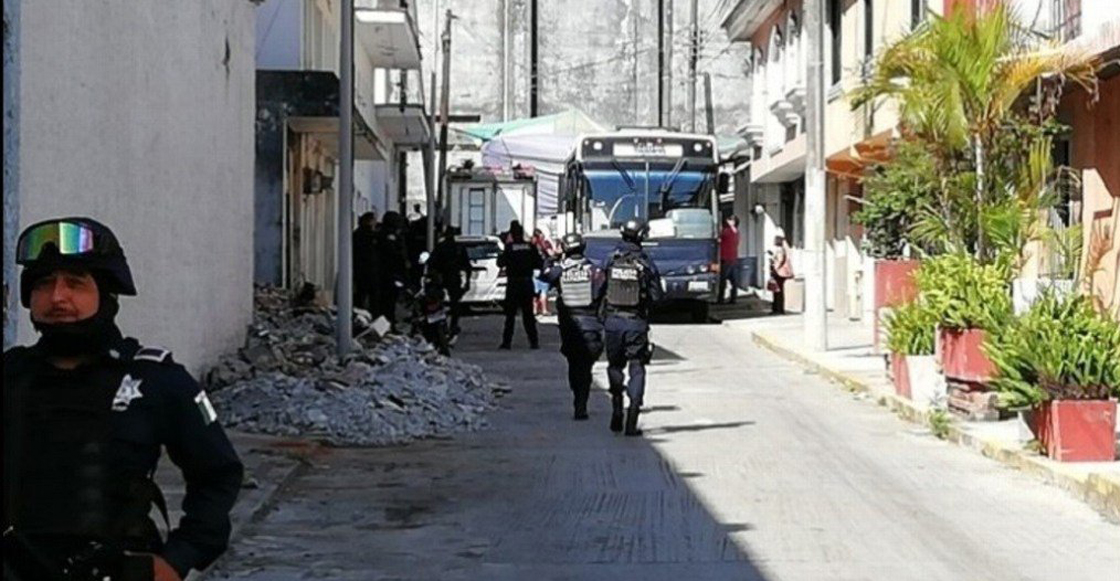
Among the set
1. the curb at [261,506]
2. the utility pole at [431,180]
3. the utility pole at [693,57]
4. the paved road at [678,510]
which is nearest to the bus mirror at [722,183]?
the utility pole at [431,180]

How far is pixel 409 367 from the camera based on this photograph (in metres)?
17.0

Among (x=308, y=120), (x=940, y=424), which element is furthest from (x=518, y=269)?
(x=940, y=424)

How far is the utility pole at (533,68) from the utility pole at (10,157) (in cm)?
4726

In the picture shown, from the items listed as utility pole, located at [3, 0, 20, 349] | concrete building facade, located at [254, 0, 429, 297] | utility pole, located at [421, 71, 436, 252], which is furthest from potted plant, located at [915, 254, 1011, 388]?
utility pole, located at [421, 71, 436, 252]

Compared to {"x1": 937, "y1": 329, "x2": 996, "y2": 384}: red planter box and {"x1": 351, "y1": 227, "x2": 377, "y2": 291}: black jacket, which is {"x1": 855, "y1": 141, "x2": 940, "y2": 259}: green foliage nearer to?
{"x1": 937, "y1": 329, "x2": 996, "y2": 384}: red planter box

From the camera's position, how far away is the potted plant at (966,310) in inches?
594

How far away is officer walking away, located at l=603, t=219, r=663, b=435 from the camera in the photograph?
14.5m

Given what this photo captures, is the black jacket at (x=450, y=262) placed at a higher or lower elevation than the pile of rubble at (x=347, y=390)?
higher

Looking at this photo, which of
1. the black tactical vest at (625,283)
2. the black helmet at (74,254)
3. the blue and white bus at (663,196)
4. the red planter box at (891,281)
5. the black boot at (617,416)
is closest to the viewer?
the black helmet at (74,254)

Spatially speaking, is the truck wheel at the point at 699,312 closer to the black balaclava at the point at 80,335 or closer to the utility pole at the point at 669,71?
the utility pole at the point at 669,71

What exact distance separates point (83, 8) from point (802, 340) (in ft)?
53.0

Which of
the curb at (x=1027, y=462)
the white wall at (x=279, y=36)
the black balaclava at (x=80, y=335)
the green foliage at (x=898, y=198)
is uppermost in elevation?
the white wall at (x=279, y=36)

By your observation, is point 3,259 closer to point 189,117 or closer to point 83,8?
point 83,8

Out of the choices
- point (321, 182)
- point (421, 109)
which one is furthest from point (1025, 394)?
point (421, 109)
